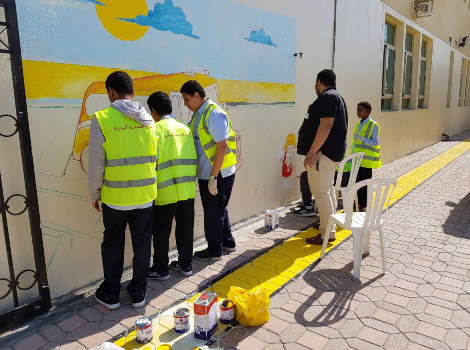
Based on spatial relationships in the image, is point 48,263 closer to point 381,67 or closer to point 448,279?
point 448,279

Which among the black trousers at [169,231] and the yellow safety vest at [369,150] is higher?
the yellow safety vest at [369,150]

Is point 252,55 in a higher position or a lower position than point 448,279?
higher

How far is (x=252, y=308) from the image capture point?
281 centimetres

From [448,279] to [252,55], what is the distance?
3.47m

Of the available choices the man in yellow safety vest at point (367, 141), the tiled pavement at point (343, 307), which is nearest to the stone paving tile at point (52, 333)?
the tiled pavement at point (343, 307)

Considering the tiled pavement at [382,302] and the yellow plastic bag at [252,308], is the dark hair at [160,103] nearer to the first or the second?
the yellow plastic bag at [252,308]

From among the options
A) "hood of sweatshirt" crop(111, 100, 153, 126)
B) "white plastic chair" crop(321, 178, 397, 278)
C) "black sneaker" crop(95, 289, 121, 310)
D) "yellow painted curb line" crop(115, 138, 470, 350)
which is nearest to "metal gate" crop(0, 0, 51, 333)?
"black sneaker" crop(95, 289, 121, 310)

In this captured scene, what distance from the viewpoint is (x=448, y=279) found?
11.7 feet

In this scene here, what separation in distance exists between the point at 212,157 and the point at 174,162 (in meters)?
0.49

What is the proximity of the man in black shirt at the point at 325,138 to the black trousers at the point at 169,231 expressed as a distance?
153cm

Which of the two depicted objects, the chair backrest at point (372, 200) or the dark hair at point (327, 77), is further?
the dark hair at point (327, 77)

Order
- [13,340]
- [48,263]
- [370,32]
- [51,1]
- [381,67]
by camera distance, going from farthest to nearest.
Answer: [381,67] → [370,32] → [48,263] → [51,1] → [13,340]

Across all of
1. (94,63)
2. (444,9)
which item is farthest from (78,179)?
(444,9)

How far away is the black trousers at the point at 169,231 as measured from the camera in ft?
11.4
